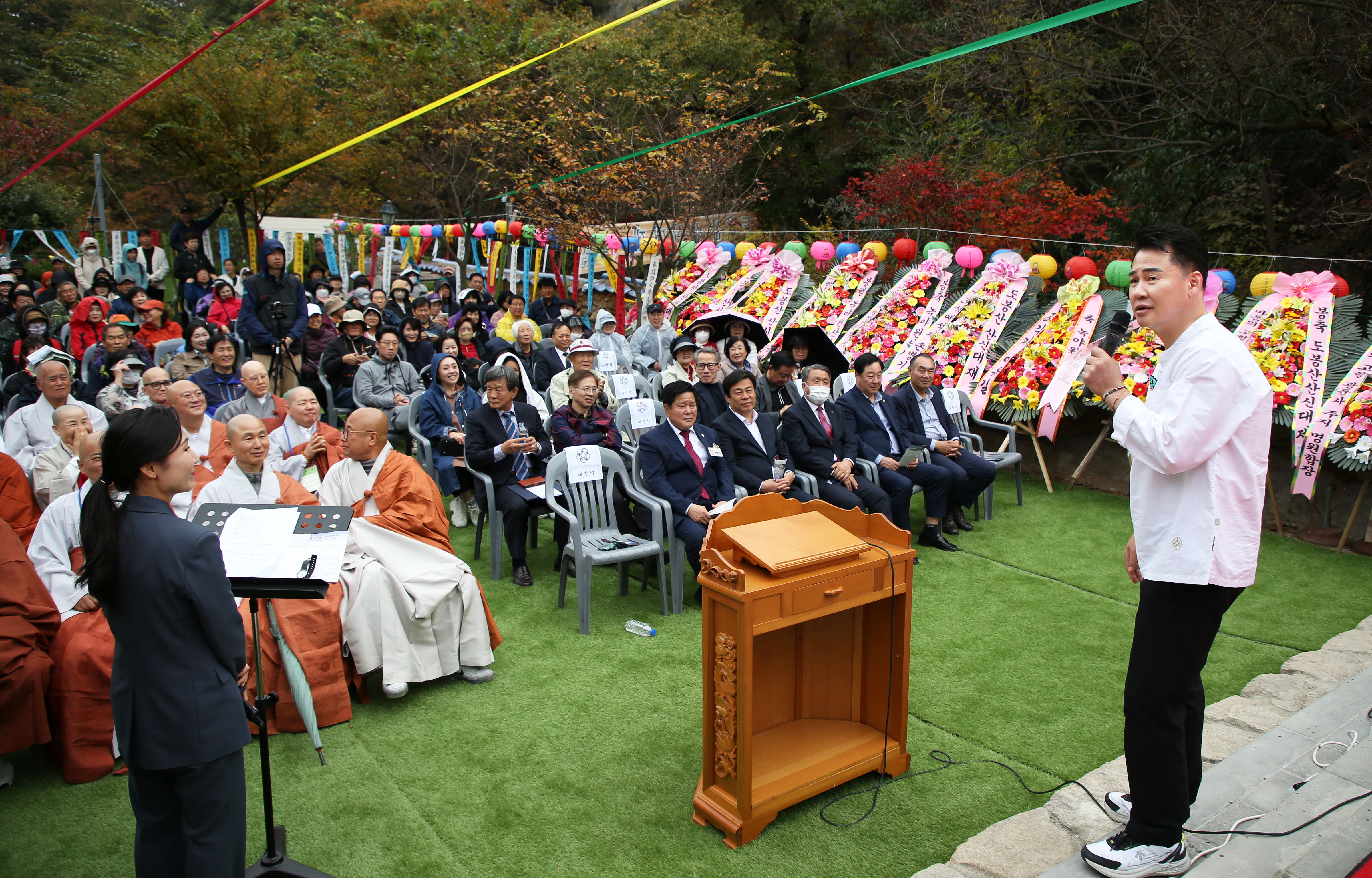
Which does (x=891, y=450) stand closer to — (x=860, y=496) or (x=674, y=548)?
(x=860, y=496)

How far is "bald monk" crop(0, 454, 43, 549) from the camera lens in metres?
4.07

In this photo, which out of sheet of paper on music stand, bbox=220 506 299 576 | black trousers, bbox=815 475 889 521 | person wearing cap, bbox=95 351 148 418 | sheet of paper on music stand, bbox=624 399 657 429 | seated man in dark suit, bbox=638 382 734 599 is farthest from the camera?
sheet of paper on music stand, bbox=624 399 657 429

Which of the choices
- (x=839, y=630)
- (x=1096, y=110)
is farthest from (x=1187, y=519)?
(x=1096, y=110)

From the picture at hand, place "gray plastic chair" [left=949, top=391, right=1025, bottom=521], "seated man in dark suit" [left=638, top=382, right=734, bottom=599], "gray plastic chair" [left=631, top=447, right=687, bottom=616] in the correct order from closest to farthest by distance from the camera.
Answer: "gray plastic chair" [left=631, top=447, right=687, bottom=616] → "seated man in dark suit" [left=638, top=382, right=734, bottom=599] → "gray plastic chair" [left=949, top=391, right=1025, bottom=521]

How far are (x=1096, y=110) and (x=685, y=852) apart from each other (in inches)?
520

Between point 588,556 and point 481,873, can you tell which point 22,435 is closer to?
point 588,556

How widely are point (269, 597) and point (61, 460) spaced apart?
2862 millimetres

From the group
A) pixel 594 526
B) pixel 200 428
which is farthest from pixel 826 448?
pixel 200 428

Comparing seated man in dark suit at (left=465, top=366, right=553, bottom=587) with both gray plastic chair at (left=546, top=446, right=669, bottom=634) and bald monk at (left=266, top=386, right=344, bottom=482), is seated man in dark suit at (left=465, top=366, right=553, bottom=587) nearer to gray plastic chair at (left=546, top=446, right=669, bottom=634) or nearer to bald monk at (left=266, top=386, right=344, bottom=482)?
gray plastic chair at (left=546, top=446, right=669, bottom=634)

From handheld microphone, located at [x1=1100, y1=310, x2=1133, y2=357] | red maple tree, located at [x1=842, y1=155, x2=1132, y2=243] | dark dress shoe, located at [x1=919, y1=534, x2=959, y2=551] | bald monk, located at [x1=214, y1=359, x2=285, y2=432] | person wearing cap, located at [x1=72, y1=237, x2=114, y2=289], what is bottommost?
dark dress shoe, located at [x1=919, y1=534, x2=959, y2=551]

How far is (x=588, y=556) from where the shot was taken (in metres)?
4.63

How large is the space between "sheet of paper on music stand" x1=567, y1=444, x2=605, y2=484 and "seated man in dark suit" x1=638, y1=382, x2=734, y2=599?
278mm

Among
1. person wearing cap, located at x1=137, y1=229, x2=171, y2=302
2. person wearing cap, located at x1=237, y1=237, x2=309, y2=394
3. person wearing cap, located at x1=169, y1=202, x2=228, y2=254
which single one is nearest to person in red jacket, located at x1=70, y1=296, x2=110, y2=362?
person wearing cap, located at x1=237, y1=237, x2=309, y2=394

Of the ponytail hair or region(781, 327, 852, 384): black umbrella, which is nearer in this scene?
the ponytail hair
